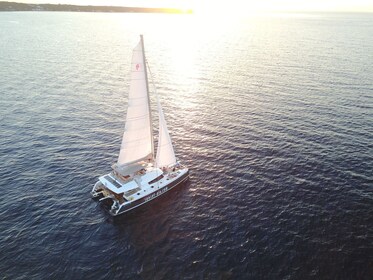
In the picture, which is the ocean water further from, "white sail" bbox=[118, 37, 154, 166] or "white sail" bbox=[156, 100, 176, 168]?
"white sail" bbox=[118, 37, 154, 166]

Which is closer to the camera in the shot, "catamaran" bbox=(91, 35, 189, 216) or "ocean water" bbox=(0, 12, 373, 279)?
"ocean water" bbox=(0, 12, 373, 279)

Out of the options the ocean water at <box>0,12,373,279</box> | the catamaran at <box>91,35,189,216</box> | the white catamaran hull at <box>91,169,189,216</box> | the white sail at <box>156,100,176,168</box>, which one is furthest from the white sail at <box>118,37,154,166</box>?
the ocean water at <box>0,12,373,279</box>

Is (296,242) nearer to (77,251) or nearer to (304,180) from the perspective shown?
(304,180)

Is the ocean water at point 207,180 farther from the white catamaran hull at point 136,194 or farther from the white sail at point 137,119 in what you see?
the white sail at point 137,119

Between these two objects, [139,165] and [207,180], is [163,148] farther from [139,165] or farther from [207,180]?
[207,180]

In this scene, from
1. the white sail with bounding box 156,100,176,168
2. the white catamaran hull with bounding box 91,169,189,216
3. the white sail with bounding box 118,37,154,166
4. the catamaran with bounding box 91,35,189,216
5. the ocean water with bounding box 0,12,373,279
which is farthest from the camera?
the white sail with bounding box 156,100,176,168

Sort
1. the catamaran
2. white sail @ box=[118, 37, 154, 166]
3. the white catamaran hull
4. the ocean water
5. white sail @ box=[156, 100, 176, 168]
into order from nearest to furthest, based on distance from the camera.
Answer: the ocean water
white sail @ box=[118, 37, 154, 166]
the catamaran
the white catamaran hull
white sail @ box=[156, 100, 176, 168]

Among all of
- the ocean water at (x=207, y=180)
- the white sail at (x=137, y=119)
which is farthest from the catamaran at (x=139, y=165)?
the ocean water at (x=207, y=180)
